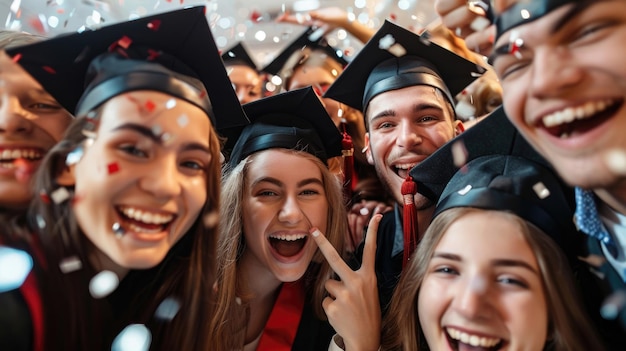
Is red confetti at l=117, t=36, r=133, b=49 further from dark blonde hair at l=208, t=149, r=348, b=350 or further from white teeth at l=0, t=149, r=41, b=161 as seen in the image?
dark blonde hair at l=208, t=149, r=348, b=350

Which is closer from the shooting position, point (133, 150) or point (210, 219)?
point (133, 150)

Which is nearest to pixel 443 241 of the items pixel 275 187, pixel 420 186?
pixel 420 186

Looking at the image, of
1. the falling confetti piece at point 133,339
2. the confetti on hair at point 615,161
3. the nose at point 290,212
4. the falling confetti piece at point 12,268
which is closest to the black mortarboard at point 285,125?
the nose at point 290,212

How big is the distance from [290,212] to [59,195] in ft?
2.35

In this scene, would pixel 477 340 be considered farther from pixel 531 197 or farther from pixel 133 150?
pixel 133 150

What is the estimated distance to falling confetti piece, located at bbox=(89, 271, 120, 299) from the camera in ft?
2.95

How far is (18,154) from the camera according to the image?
868mm

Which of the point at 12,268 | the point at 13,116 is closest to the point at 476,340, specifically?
the point at 12,268

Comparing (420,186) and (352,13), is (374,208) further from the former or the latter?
(352,13)

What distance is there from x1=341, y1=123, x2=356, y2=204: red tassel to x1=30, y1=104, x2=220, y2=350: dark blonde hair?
0.83 meters

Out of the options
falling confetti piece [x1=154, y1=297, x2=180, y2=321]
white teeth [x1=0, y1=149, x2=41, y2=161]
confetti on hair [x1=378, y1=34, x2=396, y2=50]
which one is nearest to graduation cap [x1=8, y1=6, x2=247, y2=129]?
white teeth [x1=0, y1=149, x2=41, y2=161]

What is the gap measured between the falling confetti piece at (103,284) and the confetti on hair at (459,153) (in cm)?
91

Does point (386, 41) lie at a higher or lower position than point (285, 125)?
higher

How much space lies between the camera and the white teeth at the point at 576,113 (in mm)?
793
